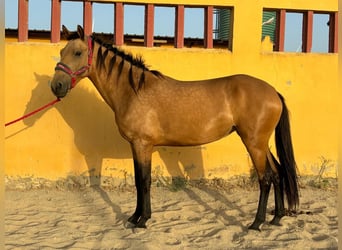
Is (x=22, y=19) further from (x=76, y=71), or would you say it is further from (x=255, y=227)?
(x=255, y=227)

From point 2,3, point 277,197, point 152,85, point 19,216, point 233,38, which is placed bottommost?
point 19,216

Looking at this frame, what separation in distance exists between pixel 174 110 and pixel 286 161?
4.41 ft

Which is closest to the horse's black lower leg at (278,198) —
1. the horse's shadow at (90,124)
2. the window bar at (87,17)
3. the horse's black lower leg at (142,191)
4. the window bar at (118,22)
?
the horse's black lower leg at (142,191)

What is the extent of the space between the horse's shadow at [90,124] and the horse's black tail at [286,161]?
5.44 feet

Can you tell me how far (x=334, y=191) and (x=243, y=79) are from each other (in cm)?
248

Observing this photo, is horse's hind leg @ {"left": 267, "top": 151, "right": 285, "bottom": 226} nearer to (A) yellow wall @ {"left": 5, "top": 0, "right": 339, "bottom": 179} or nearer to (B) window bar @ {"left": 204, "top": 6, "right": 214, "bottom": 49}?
(A) yellow wall @ {"left": 5, "top": 0, "right": 339, "bottom": 179}

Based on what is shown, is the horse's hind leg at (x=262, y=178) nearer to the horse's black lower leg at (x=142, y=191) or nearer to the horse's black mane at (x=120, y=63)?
the horse's black lower leg at (x=142, y=191)

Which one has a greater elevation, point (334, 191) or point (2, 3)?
point (2, 3)

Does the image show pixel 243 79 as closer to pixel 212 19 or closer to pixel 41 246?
pixel 212 19

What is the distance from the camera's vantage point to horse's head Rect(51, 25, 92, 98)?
4074 millimetres

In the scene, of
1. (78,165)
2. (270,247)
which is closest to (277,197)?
(270,247)

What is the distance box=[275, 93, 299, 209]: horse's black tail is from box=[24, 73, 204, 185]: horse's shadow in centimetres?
166

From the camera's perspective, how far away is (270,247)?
3.55m

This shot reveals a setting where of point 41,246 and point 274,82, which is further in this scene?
point 274,82
